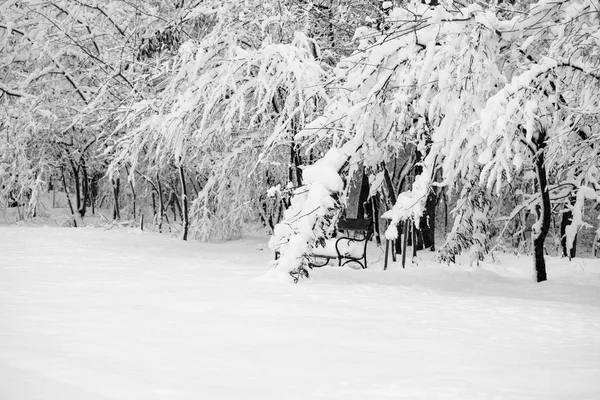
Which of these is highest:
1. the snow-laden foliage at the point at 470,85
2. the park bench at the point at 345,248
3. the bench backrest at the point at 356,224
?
the snow-laden foliage at the point at 470,85

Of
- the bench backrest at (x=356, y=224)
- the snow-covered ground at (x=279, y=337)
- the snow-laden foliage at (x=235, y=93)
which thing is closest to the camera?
the snow-covered ground at (x=279, y=337)

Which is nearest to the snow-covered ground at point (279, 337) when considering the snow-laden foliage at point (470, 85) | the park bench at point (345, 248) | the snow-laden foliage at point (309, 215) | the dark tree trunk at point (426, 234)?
the snow-laden foliage at point (309, 215)

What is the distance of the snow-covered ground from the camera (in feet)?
9.24

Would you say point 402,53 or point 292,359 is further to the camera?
point 402,53

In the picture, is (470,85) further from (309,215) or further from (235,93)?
(235,93)

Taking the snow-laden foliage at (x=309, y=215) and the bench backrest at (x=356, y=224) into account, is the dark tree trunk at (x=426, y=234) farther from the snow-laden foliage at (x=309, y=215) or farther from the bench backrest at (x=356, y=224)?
the snow-laden foliage at (x=309, y=215)

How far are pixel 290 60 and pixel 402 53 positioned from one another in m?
2.18

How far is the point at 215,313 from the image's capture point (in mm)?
4562

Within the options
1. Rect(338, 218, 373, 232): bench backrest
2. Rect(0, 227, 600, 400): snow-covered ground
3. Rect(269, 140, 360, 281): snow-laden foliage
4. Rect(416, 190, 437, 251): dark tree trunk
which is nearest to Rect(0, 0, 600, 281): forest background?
Rect(269, 140, 360, 281): snow-laden foliage

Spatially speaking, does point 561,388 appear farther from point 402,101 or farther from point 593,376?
point 402,101

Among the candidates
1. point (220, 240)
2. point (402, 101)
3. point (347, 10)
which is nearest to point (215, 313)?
point (402, 101)

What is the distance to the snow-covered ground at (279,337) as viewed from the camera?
2.82 meters

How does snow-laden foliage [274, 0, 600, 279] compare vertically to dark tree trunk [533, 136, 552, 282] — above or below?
above

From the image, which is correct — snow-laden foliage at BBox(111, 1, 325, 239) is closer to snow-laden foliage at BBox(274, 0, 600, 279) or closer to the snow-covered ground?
snow-laden foliage at BBox(274, 0, 600, 279)
